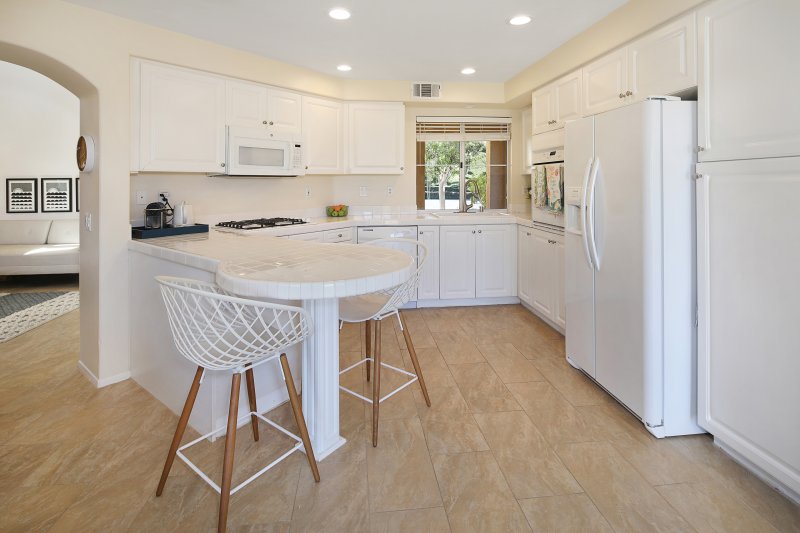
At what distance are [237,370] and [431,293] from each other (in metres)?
3.12

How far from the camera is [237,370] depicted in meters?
1.66

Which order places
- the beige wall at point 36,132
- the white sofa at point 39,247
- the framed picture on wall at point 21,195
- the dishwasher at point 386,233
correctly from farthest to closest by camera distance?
1. the framed picture on wall at point 21,195
2. the beige wall at point 36,132
3. the white sofa at point 39,247
4. the dishwasher at point 386,233

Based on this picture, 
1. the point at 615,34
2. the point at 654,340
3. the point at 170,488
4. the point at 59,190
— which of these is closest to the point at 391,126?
the point at 615,34

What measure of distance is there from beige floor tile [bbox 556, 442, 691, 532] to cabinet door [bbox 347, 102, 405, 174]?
3381mm

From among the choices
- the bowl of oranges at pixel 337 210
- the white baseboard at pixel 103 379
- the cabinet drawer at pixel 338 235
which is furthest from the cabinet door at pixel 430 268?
the white baseboard at pixel 103 379

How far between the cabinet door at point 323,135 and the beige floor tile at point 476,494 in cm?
311

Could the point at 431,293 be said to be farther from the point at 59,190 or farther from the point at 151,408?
the point at 59,190

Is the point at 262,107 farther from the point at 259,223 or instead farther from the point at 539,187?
the point at 539,187

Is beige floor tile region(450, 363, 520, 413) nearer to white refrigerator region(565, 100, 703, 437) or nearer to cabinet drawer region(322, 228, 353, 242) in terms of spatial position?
white refrigerator region(565, 100, 703, 437)

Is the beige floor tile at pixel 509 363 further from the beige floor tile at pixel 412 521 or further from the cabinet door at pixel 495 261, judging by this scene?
the beige floor tile at pixel 412 521

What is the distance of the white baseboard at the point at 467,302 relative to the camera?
4719 millimetres

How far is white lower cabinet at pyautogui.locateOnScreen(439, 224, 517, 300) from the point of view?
4598 mm

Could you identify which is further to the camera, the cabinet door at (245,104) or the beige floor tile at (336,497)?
the cabinet door at (245,104)

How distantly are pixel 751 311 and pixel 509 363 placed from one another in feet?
5.09
